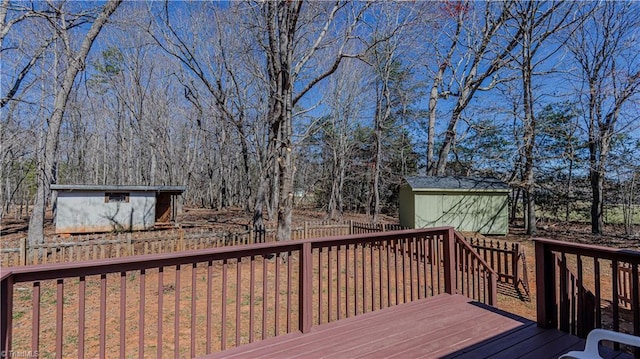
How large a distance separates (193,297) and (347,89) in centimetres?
1506

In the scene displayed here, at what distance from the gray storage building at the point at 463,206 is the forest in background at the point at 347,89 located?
0.97 m

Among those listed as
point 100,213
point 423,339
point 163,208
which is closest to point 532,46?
point 423,339

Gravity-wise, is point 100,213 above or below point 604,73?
below

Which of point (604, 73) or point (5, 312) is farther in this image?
point (604, 73)

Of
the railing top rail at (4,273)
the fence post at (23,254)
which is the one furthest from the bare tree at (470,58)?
→ the fence post at (23,254)

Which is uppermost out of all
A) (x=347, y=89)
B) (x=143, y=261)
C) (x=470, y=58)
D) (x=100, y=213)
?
(x=470, y=58)

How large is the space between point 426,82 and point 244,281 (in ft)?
45.1

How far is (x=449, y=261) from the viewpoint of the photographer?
355 cm

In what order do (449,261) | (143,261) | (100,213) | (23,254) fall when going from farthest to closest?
(100,213) < (23,254) < (449,261) < (143,261)

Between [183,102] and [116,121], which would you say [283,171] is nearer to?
[183,102]

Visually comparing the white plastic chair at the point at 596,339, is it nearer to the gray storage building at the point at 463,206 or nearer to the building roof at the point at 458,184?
the building roof at the point at 458,184

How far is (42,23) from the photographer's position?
27.1 ft

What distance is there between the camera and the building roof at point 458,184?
1156 cm

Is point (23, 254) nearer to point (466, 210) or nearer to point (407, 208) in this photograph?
point (407, 208)
